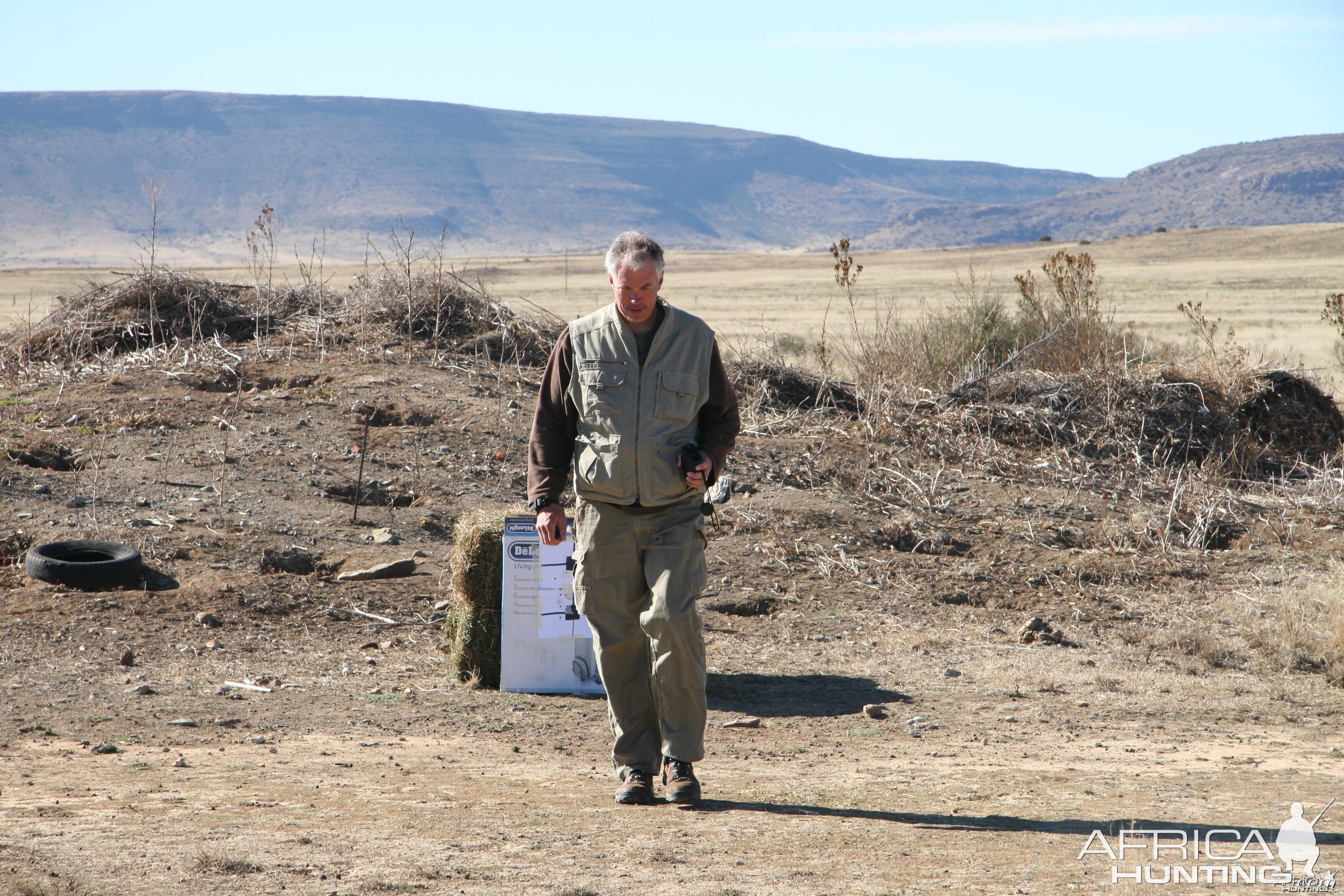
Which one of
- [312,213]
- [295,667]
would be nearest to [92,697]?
[295,667]

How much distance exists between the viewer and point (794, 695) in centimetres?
554

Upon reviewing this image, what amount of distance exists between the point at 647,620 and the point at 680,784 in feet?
1.79

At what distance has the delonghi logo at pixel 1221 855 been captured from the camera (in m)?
2.98

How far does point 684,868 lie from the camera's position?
308 centimetres

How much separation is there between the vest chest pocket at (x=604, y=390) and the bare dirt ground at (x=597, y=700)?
1.29 m

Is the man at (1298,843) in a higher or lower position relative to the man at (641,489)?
lower

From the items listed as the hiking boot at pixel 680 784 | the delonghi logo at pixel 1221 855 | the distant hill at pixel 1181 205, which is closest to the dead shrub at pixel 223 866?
the hiking boot at pixel 680 784

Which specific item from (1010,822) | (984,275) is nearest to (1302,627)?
(1010,822)

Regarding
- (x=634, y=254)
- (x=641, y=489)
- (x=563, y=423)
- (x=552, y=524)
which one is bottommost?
(x=552, y=524)

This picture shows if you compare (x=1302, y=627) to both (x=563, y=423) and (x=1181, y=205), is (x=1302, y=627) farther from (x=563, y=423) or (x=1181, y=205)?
(x=1181, y=205)

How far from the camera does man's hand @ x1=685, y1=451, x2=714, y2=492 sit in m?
3.61

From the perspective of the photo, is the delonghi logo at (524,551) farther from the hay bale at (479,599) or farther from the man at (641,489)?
the man at (641,489)

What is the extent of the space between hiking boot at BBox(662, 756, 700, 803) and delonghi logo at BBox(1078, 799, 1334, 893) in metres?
1.19

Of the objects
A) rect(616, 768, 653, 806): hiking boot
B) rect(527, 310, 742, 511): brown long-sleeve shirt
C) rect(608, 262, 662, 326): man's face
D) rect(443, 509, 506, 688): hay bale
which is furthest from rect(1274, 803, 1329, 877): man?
rect(443, 509, 506, 688): hay bale
